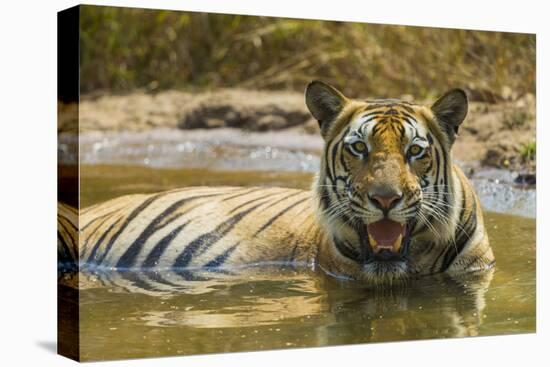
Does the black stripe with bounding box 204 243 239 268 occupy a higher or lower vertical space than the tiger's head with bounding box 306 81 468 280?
lower

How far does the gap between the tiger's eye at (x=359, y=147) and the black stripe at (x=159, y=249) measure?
1.06m

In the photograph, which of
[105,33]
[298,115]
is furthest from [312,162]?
[105,33]

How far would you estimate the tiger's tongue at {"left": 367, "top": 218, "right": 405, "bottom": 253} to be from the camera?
229 inches

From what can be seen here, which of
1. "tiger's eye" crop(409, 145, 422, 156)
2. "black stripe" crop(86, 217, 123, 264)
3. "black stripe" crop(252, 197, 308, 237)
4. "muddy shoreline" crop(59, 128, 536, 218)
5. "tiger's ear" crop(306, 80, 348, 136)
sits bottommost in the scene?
"black stripe" crop(86, 217, 123, 264)

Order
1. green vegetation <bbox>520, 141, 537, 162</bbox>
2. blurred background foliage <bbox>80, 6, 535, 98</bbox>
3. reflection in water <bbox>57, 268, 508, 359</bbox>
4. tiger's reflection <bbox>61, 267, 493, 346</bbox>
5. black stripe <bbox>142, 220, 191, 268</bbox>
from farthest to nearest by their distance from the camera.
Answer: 1. blurred background foliage <bbox>80, 6, 535, 98</bbox>
2. green vegetation <bbox>520, 141, 537, 162</bbox>
3. black stripe <bbox>142, 220, 191, 268</bbox>
4. tiger's reflection <bbox>61, 267, 493, 346</bbox>
5. reflection in water <bbox>57, 268, 508, 359</bbox>

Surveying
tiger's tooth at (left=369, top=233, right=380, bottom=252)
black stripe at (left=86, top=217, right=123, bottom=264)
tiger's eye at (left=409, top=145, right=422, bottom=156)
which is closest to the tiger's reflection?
black stripe at (left=86, top=217, right=123, bottom=264)

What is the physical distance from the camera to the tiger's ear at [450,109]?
19.8 feet

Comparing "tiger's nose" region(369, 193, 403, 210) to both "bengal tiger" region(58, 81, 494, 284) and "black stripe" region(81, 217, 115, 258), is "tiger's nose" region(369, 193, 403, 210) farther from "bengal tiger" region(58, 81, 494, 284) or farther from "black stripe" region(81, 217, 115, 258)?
"black stripe" region(81, 217, 115, 258)

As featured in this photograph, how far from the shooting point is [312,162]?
8.20 metres

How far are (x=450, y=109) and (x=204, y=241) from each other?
147cm

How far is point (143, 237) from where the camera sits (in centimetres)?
619

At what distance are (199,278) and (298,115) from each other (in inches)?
123

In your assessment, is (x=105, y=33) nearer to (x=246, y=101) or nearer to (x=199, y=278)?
(x=246, y=101)

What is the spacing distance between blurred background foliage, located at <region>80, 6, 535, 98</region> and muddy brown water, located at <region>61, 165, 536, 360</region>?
43.8 inches
